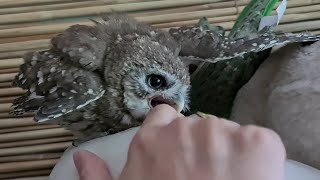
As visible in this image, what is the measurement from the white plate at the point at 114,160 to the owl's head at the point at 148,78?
4cm

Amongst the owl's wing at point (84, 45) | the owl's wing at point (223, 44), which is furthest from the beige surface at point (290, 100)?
the owl's wing at point (84, 45)

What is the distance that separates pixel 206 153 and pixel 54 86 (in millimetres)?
229

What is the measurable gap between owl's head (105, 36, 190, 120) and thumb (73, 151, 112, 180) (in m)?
0.08

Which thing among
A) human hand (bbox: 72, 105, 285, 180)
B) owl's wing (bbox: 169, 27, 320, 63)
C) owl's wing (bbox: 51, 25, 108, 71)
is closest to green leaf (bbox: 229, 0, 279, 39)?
owl's wing (bbox: 169, 27, 320, 63)

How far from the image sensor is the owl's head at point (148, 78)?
62 centimetres

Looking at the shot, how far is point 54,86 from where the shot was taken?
24.3 inches

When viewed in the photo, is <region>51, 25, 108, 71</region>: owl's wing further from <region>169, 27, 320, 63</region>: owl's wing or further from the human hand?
the human hand

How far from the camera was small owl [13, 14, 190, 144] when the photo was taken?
62 cm

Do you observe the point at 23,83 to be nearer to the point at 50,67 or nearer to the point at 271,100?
the point at 50,67

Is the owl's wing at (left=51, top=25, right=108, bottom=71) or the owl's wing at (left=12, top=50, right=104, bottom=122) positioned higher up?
the owl's wing at (left=51, top=25, right=108, bottom=71)

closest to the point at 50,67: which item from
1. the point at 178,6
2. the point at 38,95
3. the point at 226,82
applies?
the point at 38,95

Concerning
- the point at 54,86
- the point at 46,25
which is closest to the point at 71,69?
the point at 54,86

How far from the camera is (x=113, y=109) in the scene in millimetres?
623

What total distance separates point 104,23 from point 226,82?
130 millimetres
